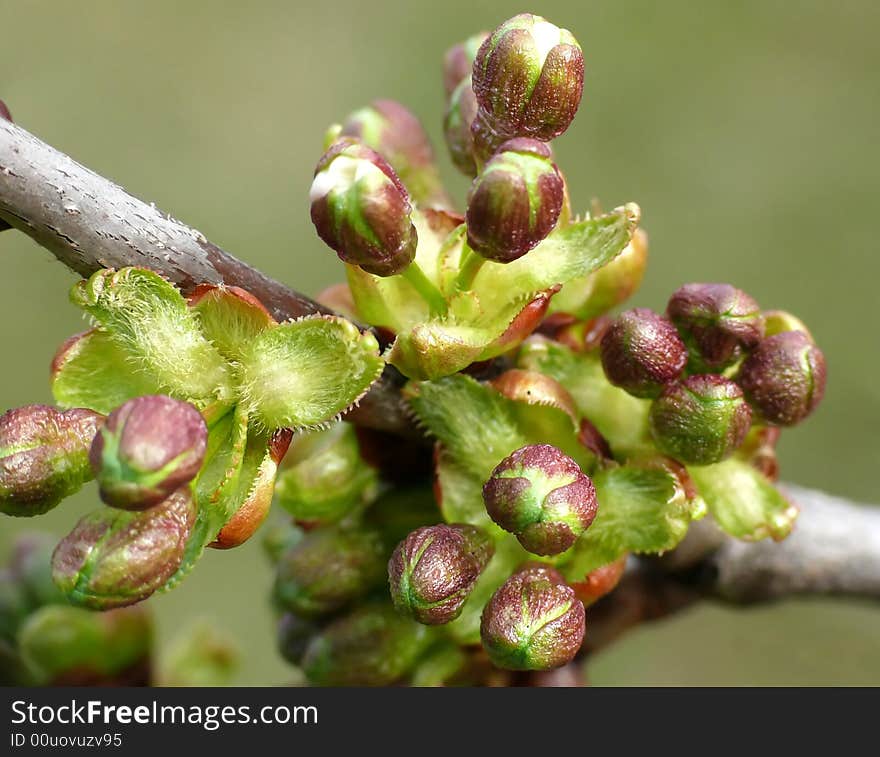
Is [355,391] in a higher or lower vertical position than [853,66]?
lower

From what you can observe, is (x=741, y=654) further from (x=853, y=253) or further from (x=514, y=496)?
(x=514, y=496)

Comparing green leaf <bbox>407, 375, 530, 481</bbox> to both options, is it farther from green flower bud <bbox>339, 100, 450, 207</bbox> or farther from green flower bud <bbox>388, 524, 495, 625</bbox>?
green flower bud <bbox>339, 100, 450, 207</bbox>

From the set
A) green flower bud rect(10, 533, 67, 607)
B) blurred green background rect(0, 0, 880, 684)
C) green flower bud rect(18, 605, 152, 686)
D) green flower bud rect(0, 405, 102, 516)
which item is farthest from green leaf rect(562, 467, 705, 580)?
blurred green background rect(0, 0, 880, 684)

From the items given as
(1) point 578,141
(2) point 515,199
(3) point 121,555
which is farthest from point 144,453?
(1) point 578,141

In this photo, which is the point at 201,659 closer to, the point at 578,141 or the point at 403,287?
the point at 403,287

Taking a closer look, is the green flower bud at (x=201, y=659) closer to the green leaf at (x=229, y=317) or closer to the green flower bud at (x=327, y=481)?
the green flower bud at (x=327, y=481)

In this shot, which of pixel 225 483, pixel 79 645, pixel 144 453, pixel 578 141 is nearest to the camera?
pixel 144 453

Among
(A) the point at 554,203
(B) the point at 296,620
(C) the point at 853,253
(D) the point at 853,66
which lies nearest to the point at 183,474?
(A) the point at 554,203
